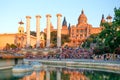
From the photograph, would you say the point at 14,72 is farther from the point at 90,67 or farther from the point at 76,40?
the point at 76,40

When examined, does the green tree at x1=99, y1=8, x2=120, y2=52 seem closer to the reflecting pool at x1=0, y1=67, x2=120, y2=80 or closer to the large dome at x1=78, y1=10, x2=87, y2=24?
the reflecting pool at x1=0, y1=67, x2=120, y2=80

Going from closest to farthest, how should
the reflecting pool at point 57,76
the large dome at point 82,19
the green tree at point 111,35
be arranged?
the reflecting pool at point 57,76, the green tree at point 111,35, the large dome at point 82,19

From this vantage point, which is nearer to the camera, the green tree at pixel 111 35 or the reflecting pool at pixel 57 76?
the reflecting pool at pixel 57 76

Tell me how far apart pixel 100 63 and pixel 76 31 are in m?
112

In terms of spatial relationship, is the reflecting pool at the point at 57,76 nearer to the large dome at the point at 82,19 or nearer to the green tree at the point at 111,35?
the green tree at the point at 111,35

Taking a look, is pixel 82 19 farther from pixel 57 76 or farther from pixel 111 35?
pixel 57 76

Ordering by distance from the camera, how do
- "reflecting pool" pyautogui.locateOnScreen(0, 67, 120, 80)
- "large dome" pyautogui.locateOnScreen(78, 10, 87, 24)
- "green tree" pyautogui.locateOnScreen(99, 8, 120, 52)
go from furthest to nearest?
"large dome" pyautogui.locateOnScreen(78, 10, 87, 24)
"green tree" pyautogui.locateOnScreen(99, 8, 120, 52)
"reflecting pool" pyautogui.locateOnScreen(0, 67, 120, 80)

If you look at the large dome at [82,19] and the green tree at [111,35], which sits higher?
the large dome at [82,19]

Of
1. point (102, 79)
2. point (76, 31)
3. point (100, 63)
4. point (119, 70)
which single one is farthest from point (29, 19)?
point (76, 31)

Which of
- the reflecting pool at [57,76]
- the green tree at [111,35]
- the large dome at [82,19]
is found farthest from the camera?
the large dome at [82,19]

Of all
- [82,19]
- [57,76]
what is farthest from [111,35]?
[82,19]

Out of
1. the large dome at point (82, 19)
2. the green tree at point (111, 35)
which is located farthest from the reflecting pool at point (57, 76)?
the large dome at point (82, 19)

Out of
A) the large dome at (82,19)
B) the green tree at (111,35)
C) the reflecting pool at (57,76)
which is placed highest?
the large dome at (82,19)

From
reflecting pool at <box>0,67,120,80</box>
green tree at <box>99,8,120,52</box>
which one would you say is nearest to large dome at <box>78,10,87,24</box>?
green tree at <box>99,8,120,52</box>
